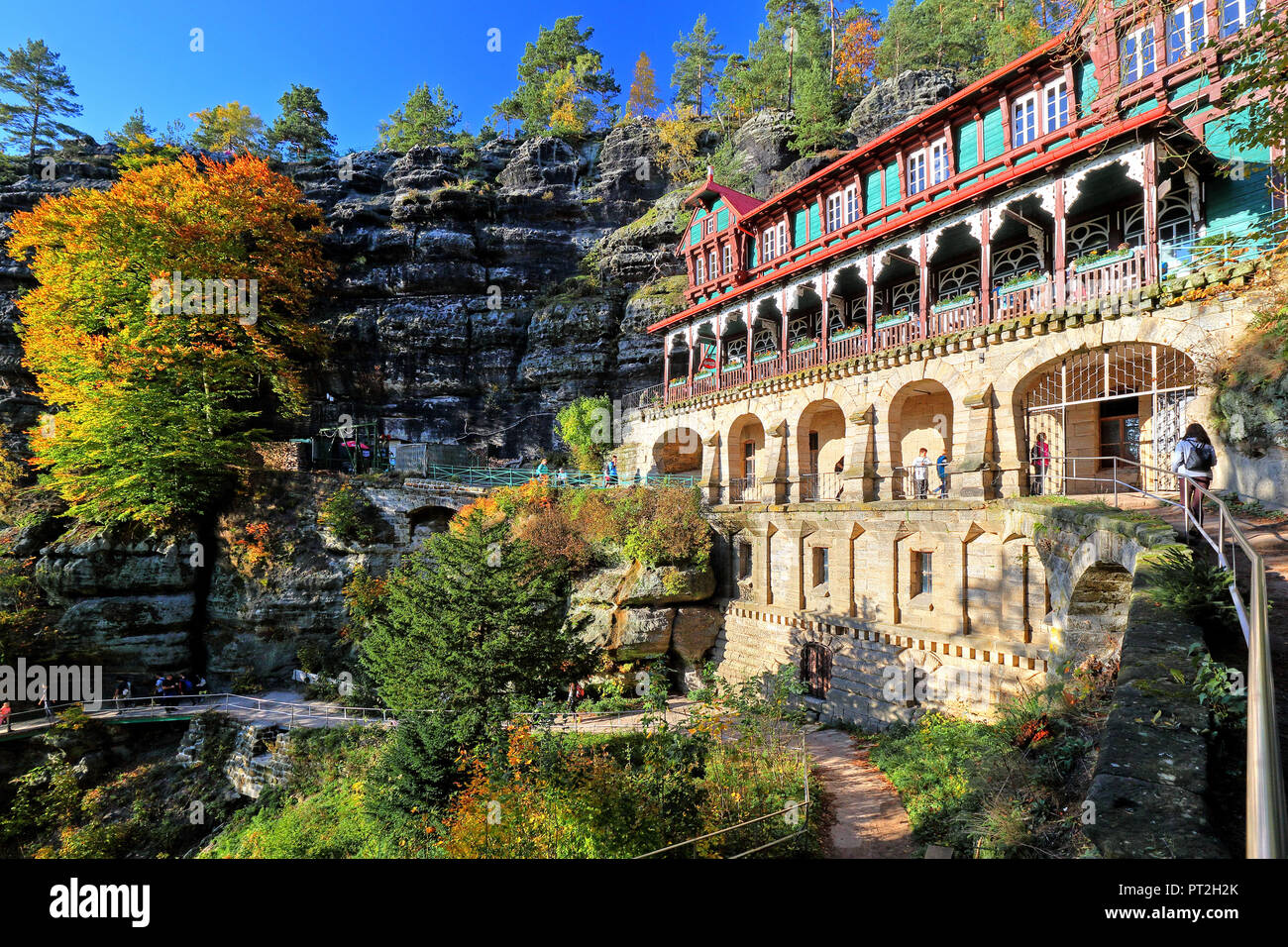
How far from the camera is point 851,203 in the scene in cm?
2388

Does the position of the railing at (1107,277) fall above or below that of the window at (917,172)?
below

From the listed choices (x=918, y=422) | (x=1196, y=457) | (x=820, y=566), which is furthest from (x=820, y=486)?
(x=1196, y=457)

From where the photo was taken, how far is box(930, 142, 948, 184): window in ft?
67.2

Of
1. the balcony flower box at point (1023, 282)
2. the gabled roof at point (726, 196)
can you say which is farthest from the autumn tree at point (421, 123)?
the balcony flower box at point (1023, 282)

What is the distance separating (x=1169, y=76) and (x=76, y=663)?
39800 millimetres

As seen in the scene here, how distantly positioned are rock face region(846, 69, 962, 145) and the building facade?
479 inches

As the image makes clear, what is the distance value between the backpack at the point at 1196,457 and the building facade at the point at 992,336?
51.8 inches

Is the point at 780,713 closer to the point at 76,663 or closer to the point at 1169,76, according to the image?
the point at 1169,76

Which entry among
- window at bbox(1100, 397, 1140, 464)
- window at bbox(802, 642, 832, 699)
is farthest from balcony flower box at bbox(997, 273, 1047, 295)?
window at bbox(802, 642, 832, 699)

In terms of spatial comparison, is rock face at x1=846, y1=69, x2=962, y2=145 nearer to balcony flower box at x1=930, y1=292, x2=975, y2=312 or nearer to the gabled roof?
the gabled roof

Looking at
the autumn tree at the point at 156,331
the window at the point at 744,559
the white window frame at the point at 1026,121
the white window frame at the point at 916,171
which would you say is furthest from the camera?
the autumn tree at the point at 156,331

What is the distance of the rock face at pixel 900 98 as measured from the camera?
3146cm

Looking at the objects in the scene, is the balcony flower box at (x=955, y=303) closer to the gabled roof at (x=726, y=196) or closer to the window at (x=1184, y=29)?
the window at (x=1184, y=29)

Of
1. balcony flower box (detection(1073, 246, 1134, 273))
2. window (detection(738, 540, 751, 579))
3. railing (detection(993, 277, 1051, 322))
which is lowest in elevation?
window (detection(738, 540, 751, 579))
